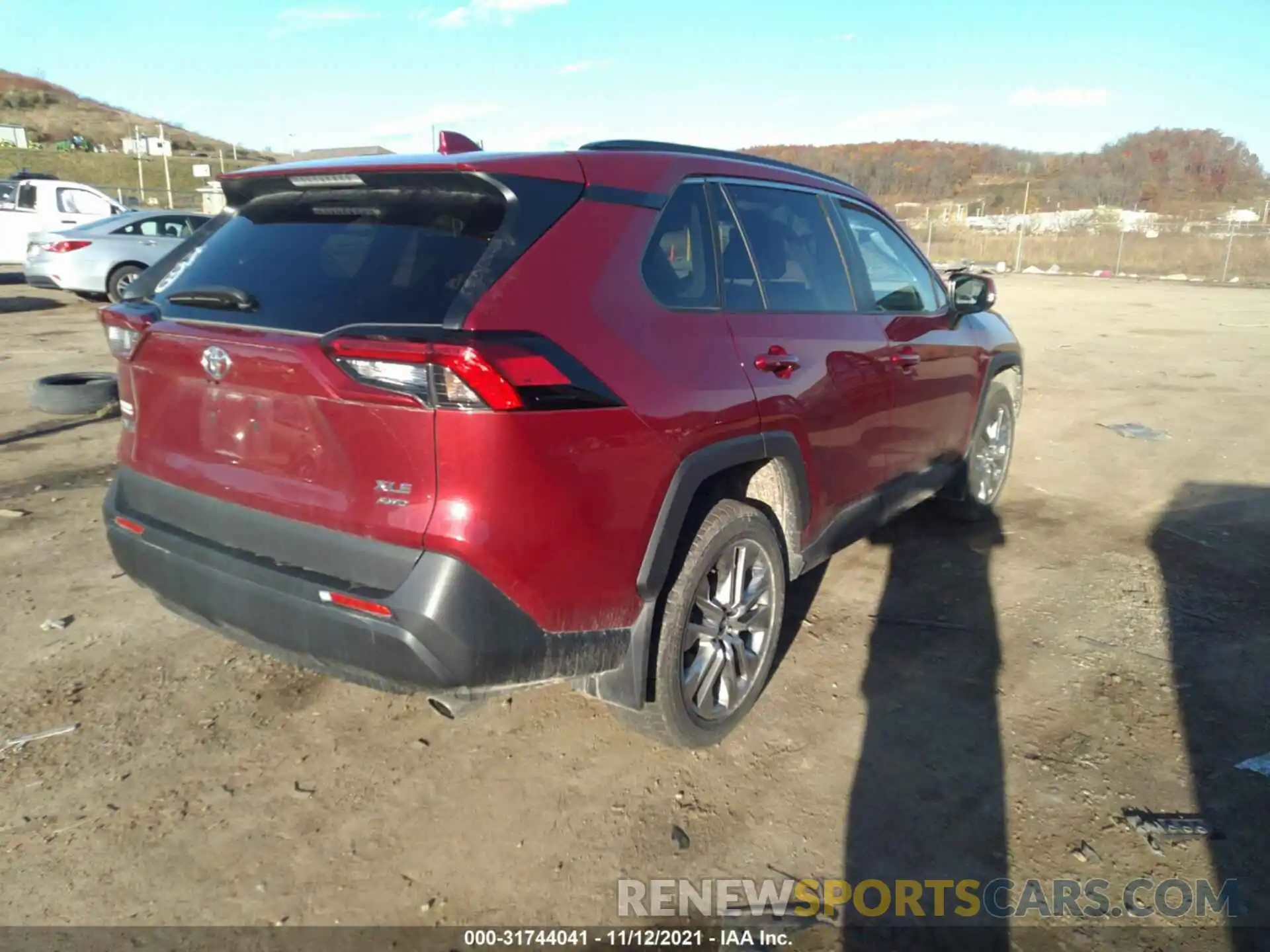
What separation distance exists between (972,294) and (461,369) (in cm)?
344

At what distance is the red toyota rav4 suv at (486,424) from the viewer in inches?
87.2

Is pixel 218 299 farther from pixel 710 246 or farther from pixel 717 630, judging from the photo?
pixel 717 630

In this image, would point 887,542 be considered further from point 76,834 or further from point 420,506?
point 76,834

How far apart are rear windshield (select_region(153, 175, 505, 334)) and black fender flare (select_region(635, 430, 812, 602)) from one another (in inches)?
33.6

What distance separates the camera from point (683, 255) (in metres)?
2.86

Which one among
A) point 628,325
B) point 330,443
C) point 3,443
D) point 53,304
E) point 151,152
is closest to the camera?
point 330,443

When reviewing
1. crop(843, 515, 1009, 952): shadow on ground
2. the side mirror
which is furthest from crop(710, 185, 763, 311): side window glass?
the side mirror

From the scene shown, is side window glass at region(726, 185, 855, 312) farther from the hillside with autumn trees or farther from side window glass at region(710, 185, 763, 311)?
the hillside with autumn trees

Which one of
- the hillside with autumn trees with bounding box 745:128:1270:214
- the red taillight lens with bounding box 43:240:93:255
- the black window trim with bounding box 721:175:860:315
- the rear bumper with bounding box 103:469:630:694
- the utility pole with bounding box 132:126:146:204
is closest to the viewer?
the rear bumper with bounding box 103:469:630:694

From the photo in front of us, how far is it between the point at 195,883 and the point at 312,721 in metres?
0.80

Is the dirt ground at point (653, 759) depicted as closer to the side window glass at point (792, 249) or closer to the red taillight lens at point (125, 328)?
the red taillight lens at point (125, 328)

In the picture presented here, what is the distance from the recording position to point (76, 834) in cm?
263

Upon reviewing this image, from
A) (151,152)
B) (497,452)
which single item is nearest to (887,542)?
(497,452)

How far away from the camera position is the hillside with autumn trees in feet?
217
